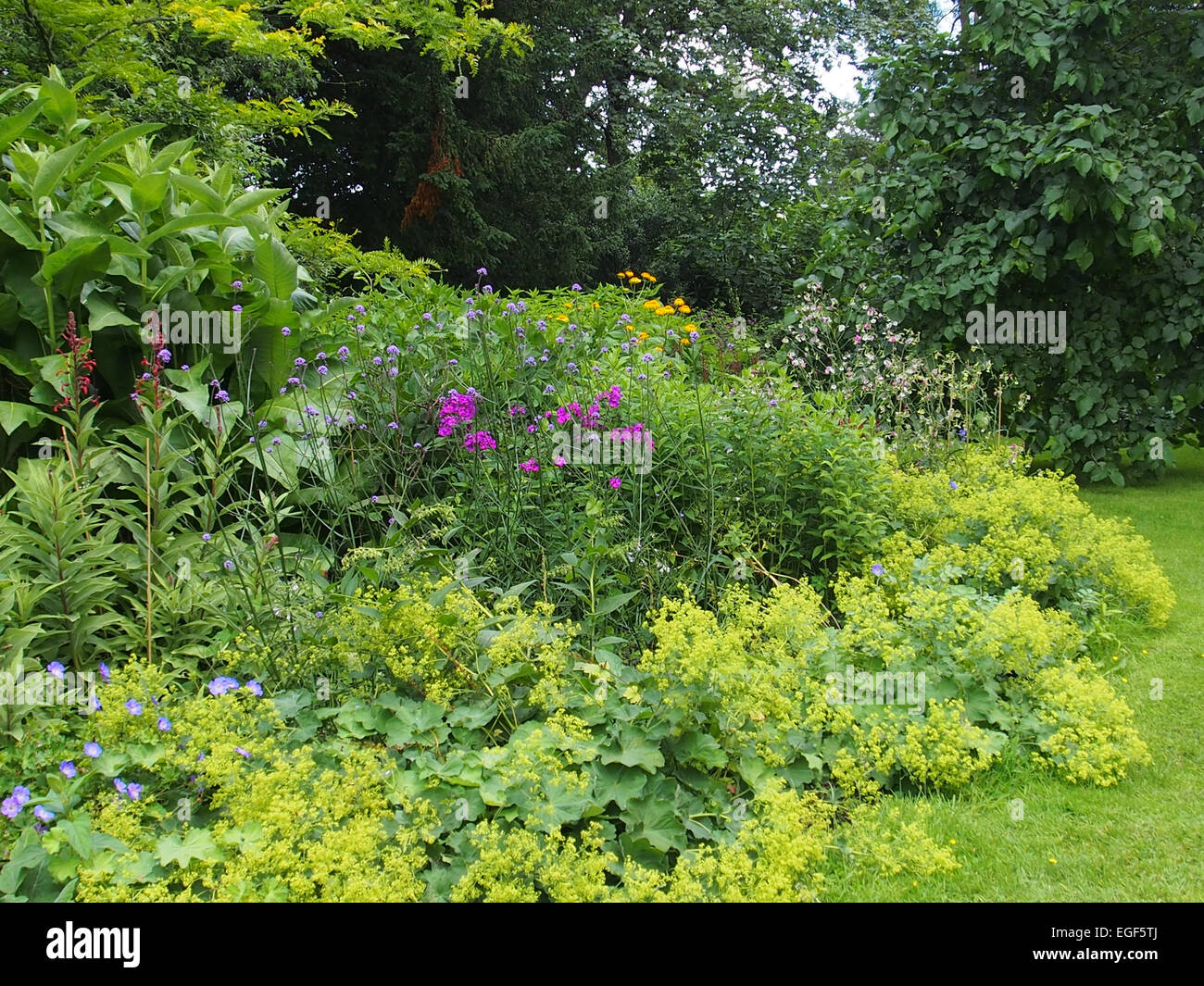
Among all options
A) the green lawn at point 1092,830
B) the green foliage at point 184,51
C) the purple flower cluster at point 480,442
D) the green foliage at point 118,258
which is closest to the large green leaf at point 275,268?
the green foliage at point 118,258

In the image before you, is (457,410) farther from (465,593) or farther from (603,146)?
(603,146)

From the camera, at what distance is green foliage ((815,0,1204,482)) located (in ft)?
18.8

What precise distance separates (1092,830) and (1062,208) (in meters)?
4.41

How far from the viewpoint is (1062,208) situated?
550 centimetres

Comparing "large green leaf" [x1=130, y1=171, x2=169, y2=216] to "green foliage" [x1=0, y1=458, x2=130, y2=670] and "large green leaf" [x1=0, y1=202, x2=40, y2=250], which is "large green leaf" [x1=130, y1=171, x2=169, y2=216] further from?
"green foliage" [x1=0, y1=458, x2=130, y2=670]

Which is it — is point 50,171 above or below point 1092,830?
above

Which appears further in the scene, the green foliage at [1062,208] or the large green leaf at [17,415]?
the green foliage at [1062,208]

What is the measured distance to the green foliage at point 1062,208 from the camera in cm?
572

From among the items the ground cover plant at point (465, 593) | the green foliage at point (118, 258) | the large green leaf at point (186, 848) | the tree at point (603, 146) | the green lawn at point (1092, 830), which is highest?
the tree at point (603, 146)

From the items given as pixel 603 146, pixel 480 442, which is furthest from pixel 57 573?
pixel 603 146

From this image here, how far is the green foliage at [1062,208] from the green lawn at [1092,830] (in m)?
3.30

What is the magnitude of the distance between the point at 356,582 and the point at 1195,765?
2.63m

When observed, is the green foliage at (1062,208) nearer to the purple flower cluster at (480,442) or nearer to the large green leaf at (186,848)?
the purple flower cluster at (480,442)

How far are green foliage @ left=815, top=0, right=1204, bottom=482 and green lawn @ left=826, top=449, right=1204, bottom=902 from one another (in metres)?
3.30
